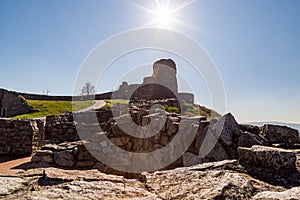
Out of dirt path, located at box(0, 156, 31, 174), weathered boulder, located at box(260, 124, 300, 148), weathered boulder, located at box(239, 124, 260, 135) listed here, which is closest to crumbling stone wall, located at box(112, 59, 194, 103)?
dirt path, located at box(0, 156, 31, 174)

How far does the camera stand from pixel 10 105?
28.2 m

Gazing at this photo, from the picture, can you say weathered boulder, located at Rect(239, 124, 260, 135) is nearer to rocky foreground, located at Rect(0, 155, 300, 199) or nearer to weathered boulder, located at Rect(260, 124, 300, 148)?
weathered boulder, located at Rect(260, 124, 300, 148)

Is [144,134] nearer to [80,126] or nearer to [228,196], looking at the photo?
[80,126]

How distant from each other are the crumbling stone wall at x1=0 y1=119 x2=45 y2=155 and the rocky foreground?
31.2 ft

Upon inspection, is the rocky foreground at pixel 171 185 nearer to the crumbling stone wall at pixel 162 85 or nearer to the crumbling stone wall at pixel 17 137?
the crumbling stone wall at pixel 17 137

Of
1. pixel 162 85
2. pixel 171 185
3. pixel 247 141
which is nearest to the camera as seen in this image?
pixel 171 185

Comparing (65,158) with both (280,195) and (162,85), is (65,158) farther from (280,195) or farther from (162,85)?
(162,85)

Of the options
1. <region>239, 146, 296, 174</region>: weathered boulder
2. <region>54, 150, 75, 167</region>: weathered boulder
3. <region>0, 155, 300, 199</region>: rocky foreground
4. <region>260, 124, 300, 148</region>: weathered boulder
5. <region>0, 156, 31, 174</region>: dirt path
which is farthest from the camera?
Result: <region>0, 156, 31, 174</region>: dirt path

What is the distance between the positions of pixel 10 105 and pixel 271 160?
103 feet

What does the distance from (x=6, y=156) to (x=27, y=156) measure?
0.97 metres

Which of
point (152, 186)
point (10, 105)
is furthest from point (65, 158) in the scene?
point (10, 105)

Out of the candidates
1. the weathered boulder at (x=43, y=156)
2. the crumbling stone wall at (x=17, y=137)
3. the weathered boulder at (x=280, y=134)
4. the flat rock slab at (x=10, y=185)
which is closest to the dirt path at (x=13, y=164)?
the crumbling stone wall at (x=17, y=137)

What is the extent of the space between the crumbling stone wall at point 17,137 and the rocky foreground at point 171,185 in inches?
375

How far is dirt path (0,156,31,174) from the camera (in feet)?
26.8
